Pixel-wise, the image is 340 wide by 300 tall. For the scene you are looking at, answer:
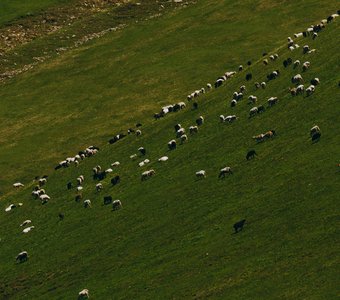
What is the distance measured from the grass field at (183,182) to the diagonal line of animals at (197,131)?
22.8 inches

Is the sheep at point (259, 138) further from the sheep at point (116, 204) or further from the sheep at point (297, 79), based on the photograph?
the sheep at point (116, 204)

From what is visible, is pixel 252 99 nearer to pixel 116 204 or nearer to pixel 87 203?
pixel 116 204

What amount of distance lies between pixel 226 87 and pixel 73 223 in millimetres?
24575

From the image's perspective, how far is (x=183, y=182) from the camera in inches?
2477

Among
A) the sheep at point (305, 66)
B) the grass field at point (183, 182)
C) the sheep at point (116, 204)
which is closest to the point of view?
the grass field at point (183, 182)

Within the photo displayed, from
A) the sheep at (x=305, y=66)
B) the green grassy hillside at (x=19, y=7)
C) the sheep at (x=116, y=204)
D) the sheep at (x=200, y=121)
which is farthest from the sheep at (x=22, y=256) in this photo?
the green grassy hillside at (x=19, y=7)

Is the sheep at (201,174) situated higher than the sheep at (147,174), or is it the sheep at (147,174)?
the sheep at (201,174)

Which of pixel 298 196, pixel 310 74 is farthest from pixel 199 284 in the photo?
pixel 310 74

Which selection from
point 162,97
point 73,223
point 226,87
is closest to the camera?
point 73,223

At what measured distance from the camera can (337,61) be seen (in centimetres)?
7131

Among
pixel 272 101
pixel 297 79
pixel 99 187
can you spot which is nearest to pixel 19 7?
pixel 99 187

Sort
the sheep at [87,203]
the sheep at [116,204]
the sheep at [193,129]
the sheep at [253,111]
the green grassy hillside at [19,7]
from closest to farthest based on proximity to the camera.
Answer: the sheep at [116,204] < the sheep at [87,203] < the sheep at [253,111] < the sheep at [193,129] < the green grassy hillside at [19,7]

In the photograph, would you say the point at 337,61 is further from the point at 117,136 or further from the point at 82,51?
the point at 82,51

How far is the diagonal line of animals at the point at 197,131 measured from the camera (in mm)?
63906
